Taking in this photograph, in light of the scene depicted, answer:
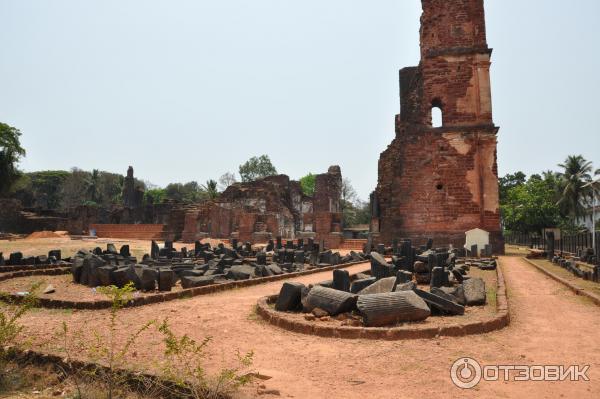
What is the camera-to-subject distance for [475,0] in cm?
2177

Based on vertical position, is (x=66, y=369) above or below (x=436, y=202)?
below

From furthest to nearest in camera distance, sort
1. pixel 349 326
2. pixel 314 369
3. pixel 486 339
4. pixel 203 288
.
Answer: pixel 203 288, pixel 349 326, pixel 486 339, pixel 314 369

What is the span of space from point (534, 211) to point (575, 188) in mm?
9979

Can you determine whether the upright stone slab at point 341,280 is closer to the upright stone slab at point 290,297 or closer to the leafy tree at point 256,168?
the upright stone slab at point 290,297

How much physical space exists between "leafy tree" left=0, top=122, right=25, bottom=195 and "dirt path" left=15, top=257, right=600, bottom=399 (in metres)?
37.9

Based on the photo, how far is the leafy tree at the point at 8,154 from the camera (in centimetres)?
3744

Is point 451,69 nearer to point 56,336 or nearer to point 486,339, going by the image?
point 486,339

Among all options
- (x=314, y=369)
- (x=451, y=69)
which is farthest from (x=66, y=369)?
(x=451, y=69)

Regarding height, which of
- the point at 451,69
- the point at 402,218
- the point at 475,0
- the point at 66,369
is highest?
the point at 475,0

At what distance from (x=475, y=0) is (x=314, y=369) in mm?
22950

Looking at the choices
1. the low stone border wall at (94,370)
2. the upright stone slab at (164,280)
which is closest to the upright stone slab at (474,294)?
the low stone border wall at (94,370)

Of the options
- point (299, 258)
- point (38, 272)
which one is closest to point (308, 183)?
point (299, 258)

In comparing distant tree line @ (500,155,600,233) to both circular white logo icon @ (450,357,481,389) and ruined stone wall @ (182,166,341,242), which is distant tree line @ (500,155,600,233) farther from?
circular white logo icon @ (450,357,481,389)

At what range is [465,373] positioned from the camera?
3.66 meters
